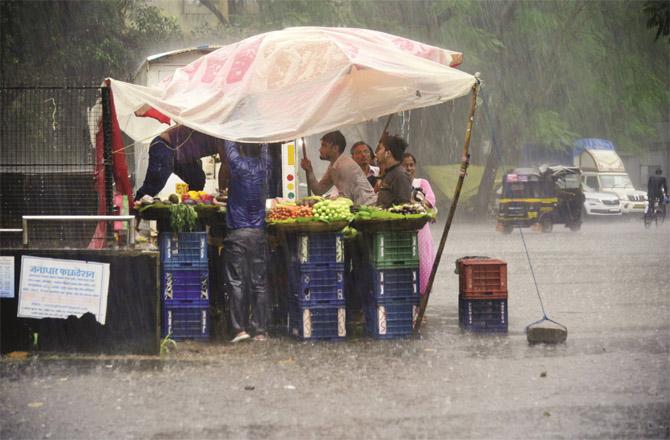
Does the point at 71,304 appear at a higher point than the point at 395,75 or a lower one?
lower

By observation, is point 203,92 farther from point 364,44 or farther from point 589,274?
point 589,274

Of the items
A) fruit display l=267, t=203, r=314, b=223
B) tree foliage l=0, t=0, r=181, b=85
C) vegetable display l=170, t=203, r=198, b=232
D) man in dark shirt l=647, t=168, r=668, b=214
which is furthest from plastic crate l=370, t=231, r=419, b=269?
man in dark shirt l=647, t=168, r=668, b=214

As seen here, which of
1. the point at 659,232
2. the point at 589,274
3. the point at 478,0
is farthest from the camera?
the point at 478,0

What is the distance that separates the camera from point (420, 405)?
8211 millimetres

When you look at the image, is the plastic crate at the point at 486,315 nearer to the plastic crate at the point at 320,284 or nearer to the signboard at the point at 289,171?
the plastic crate at the point at 320,284

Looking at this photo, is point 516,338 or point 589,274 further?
point 589,274

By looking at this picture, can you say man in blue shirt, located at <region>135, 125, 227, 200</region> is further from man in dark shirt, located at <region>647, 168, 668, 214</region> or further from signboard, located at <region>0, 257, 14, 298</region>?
man in dark shirt, located at <region>647, 168, 668, 214</region>

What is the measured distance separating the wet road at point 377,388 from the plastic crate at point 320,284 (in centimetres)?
Result: 49

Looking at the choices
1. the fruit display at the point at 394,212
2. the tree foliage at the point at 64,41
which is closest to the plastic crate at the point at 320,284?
the fruit display at the point at 394,212

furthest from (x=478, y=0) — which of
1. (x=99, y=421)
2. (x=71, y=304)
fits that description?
(x=99, y=421)

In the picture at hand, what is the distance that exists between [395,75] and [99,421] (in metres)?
5.57

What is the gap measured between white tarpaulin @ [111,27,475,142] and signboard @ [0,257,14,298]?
2.36m

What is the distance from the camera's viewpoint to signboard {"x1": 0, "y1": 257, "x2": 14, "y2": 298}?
10391 millimetres

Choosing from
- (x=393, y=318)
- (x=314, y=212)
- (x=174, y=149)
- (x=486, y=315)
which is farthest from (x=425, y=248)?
(x=174, y=149)
